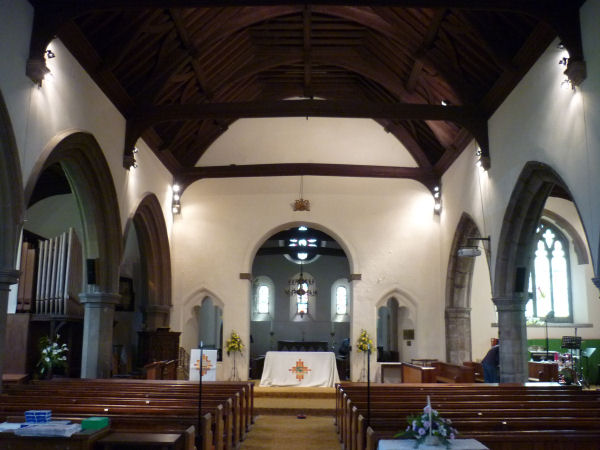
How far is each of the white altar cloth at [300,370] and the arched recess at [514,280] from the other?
4.53m

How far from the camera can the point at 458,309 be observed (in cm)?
1323

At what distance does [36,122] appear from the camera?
6.91 metres

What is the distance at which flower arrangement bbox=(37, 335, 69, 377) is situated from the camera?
8891mm

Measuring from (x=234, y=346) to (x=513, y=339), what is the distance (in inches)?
252

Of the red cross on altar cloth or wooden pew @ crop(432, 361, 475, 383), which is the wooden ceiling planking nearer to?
wooden pew @ crop(432, 361, 475, 383)

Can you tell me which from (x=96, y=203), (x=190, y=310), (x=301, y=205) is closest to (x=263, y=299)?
(x=190, y=310)

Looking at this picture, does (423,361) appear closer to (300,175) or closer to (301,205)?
(301,205)

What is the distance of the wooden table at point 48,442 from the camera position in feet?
12.9

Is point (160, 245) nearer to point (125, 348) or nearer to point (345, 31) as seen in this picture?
point (125, 348)

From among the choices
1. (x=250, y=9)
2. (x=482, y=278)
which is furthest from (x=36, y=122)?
(x=482, y=278)

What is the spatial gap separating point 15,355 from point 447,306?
27.5 ft

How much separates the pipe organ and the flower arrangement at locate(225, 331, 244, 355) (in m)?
3.89

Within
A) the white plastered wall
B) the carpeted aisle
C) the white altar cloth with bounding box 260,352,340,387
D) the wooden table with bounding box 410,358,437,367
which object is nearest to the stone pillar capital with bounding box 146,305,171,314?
the white plastered wall

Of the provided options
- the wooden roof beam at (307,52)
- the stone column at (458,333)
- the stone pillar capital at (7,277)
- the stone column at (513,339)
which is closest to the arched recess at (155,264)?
the wooden roof beam at (307,52)
